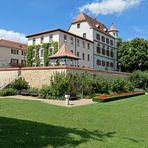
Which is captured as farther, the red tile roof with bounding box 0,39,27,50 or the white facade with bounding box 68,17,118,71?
the red tile roof with bounding box 0,39,27,50

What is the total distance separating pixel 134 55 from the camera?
202ft

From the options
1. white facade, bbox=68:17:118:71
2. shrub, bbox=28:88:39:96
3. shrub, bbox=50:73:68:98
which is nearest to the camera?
shrub, bbox=50:73:68:98

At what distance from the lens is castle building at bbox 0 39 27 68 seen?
56.7 meters

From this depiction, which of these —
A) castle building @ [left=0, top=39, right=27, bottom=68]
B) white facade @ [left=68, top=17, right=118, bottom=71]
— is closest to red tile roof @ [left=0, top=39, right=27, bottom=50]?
castle building @ [left=0, top=39, right=27, bottom=68]

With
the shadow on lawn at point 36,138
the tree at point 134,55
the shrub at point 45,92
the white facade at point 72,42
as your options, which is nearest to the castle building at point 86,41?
the white facade at point 72,42

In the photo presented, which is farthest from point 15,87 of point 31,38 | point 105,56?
point 105,56

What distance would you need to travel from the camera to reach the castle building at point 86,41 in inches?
1826

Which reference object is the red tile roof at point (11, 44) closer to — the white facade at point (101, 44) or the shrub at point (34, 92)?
the white facade at point (101, 44)

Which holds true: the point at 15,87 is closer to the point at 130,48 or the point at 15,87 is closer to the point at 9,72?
the point at 9,72

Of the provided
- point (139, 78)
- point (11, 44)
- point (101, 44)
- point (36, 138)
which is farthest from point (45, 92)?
point (11, 44)

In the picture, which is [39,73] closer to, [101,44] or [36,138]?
[36,138]

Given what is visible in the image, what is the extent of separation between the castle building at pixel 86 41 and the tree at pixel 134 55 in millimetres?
3947

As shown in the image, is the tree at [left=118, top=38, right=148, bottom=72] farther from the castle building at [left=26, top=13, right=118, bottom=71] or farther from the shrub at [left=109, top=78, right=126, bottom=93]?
the shrub at [left=109, top=78, right=126, bottom=93]

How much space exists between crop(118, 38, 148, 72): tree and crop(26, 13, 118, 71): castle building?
155 inches
